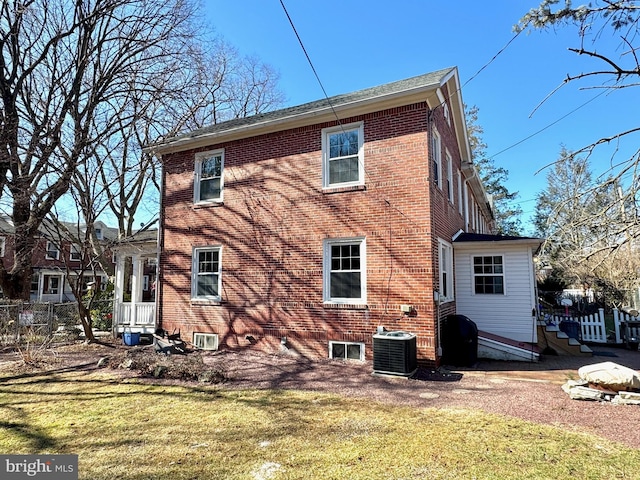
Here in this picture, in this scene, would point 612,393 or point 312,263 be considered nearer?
point 612,393

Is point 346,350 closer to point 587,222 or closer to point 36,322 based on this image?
point 587,222

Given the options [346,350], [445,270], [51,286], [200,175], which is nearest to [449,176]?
[445,270]

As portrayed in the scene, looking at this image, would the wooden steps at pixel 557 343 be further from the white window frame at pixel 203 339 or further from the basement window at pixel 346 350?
the white window frame at pixel 203 339

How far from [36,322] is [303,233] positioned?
10193 mm

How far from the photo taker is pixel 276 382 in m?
7.29

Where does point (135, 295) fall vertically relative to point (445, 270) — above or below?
below

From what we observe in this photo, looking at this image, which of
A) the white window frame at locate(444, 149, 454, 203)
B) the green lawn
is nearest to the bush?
the green lawn

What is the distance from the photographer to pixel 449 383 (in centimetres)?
714

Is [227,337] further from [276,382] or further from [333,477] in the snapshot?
[333,477]

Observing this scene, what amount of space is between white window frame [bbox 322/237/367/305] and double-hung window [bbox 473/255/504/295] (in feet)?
12.3

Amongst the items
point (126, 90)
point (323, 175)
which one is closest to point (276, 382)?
point (323, 175)

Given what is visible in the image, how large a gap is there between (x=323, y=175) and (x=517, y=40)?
16.7 feet

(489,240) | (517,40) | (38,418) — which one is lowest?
(38,418)

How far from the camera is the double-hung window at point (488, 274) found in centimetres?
1026
